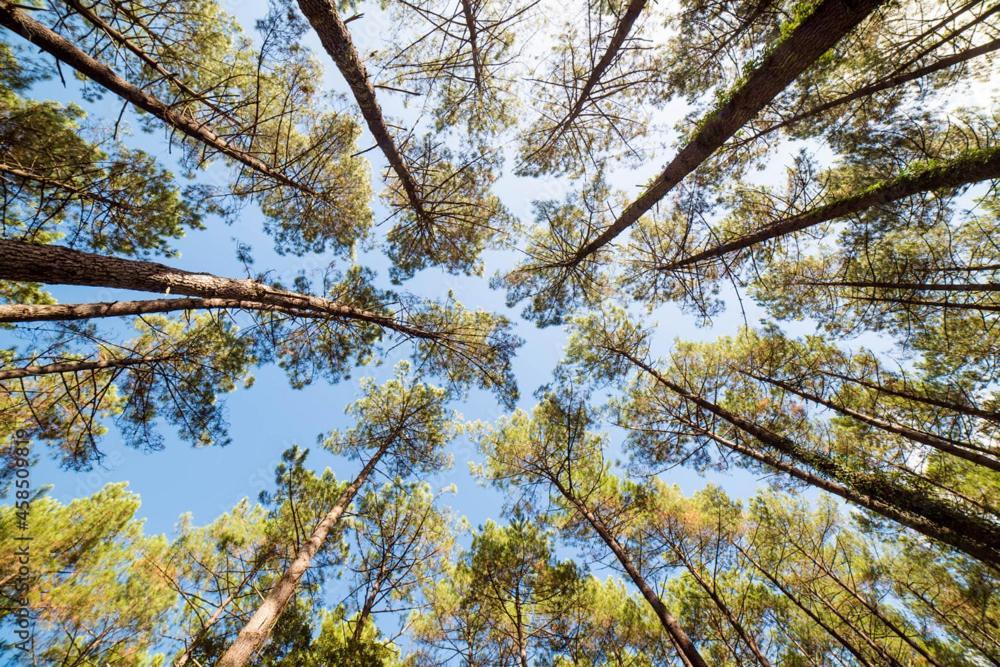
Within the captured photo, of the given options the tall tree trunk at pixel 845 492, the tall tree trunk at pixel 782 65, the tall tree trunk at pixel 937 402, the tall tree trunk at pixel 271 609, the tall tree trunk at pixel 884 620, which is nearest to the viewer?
the tall tree trunk at pixel 782 65

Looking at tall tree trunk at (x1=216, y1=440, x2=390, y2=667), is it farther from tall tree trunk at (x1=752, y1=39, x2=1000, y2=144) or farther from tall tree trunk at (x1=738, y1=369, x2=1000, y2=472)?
tall tree trunk at (x1=752, y1=39, x2=1000, y2=144)

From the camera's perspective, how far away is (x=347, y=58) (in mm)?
3262

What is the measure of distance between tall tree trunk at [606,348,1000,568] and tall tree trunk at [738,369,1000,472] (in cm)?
122

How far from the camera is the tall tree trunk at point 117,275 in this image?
8.64 feet

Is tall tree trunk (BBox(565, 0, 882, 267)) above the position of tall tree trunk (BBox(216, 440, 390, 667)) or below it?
above

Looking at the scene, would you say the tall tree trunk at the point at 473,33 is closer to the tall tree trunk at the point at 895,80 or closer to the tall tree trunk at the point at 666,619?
the tall tree trunk at the point at 895,80

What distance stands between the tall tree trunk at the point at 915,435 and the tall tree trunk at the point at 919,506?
3.99 ft

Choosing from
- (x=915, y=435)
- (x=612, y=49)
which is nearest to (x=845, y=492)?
(x=915, y=435)

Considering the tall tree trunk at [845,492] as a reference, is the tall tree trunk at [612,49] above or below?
above

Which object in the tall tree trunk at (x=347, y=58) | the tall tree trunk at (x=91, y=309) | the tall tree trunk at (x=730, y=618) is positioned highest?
the tall tree trunk at (x=347, y=58)

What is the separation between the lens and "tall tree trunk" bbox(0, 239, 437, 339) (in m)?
2.63

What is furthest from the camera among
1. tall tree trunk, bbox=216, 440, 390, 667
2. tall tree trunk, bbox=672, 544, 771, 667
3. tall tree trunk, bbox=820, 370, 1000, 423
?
tall tree trunk, bbox=820, 370, 1000, 423

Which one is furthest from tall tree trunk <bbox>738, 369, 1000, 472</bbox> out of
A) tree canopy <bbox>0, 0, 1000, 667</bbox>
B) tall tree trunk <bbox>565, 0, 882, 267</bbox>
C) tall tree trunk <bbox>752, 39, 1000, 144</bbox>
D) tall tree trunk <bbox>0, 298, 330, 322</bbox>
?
tall tree trunk <bbox>0, 298, 330, 322</bbox>

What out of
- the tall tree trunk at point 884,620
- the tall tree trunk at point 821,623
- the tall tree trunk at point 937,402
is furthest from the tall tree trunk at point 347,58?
the tall tree trunk at point 884,620
